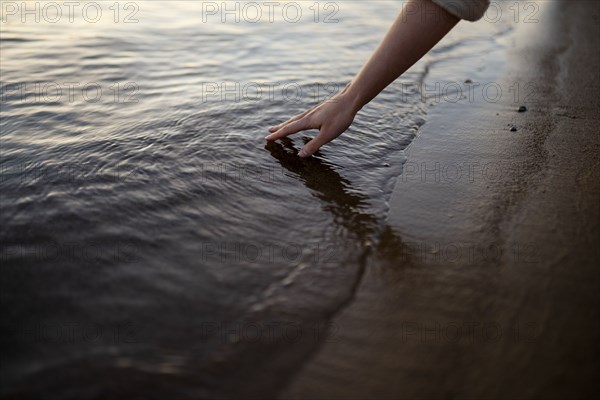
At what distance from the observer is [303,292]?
65.9 inches

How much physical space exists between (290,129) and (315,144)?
0.16 meters

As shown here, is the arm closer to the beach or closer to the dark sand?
the beach

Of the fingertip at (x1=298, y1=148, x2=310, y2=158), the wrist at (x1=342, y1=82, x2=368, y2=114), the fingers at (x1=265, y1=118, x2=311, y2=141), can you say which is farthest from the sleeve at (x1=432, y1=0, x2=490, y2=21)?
the fingertip at (x1=298, y1=148, x2=310, y2=158)

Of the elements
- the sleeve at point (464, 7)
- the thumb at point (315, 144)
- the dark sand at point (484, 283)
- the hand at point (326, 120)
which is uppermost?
the sleeve at point (464, 7)

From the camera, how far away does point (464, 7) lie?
1632 millimetres

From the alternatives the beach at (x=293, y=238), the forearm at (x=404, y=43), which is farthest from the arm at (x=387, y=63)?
the beach at (x=293, y=238)

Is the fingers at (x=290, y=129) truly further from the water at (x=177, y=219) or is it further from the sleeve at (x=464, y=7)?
the sleeve at (x=464, y=7)

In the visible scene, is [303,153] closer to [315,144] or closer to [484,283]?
[315,144]

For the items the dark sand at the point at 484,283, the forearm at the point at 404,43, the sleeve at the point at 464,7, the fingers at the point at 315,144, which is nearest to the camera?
the dark sand at the point at 484,283

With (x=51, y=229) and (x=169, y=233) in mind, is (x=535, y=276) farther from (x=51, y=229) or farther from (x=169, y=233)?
(x=51, y=229)

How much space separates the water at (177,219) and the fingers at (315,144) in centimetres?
6

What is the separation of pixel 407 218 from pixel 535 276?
1.86 feet

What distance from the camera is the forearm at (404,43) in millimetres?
1736

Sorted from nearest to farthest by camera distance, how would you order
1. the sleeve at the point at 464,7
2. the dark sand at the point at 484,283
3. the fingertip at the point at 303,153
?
the dark sand at the point at 484,283, the sleeve at the point at 464,7, the fingertip at the point at 303,153
